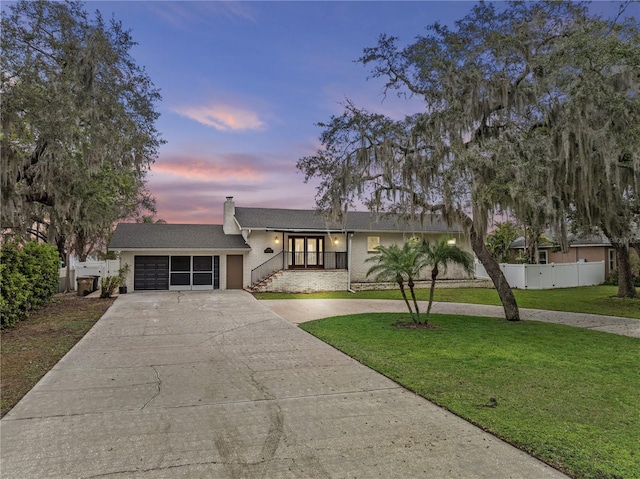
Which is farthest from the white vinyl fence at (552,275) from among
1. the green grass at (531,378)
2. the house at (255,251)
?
the green grass at (531,378)

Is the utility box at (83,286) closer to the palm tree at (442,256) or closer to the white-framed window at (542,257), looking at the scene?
the palm tree at (442,256)

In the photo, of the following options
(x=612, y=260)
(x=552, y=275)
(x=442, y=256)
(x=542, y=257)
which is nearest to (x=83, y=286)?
(x=442, y=256)

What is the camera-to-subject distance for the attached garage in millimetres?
17969

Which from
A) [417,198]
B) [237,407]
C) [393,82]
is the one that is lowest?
[237,407]

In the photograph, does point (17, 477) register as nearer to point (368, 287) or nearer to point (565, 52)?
point (565, 52)

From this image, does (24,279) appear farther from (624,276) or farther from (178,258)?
(624,276)

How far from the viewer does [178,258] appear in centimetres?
1861

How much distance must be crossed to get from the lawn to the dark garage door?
17.8 ft

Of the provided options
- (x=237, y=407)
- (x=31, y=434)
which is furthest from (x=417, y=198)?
(x=31, y=434)

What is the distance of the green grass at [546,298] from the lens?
41.8ft

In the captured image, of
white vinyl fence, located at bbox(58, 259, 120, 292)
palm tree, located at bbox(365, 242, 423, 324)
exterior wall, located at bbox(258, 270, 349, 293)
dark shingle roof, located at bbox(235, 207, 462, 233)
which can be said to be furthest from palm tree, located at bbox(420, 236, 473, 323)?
white vinyl fence, located at bbox(58, 259, 120, 292)

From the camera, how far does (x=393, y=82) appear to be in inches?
408

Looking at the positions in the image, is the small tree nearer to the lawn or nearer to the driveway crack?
the lawn

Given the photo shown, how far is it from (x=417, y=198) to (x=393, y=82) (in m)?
3.22
